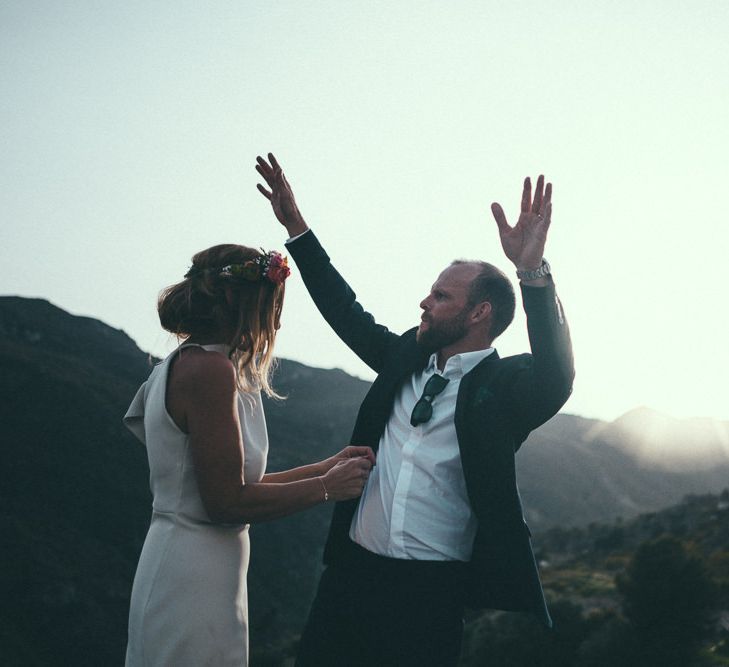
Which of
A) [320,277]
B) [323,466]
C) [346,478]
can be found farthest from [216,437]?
[320,277]

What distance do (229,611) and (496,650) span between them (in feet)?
55.4

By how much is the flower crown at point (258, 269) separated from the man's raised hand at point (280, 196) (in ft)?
3.45

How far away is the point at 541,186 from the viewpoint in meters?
3.28

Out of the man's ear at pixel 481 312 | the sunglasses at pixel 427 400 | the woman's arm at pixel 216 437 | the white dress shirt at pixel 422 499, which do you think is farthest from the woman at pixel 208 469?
the man's ear at pixel 481 312

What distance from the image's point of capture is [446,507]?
3.31 metres

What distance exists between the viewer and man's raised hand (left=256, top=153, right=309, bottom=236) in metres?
4.03

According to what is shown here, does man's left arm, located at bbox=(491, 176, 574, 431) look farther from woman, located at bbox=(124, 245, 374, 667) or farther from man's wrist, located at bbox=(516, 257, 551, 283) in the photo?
woman, located at bbox=(124, 245, 374, 667)

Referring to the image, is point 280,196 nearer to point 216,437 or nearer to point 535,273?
point 535,273

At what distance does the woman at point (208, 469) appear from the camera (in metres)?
2.64

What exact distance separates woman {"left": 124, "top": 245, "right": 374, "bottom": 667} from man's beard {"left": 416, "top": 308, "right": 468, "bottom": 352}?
102 cm

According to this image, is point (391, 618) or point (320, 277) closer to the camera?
point (391, 618)

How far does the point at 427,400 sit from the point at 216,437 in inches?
47.2

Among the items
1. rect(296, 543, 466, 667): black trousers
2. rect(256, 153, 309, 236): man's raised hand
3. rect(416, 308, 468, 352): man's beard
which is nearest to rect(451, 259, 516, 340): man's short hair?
rect(416, 308, 468, 352): man's beard

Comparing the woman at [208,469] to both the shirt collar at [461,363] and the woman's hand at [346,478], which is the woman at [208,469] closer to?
the woman's hand at [346,478]
